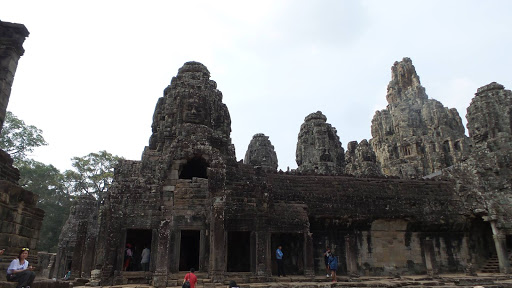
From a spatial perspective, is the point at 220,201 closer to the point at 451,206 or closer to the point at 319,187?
the point at 319,187

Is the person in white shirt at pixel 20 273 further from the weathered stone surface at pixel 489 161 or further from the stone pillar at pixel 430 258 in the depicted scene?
the weathered stone surface at pixel 489 161

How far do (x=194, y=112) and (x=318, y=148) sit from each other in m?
12.2

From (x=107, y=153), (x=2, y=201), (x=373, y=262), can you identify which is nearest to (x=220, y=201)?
(x=2, y=201)

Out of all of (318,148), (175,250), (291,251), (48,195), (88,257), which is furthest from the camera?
(48,195)

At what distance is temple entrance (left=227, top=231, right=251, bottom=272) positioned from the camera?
14.9 m

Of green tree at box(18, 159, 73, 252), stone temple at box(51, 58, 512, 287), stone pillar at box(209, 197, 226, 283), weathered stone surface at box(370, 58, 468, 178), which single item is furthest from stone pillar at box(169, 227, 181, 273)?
weathered stone surface at box(370, 58, 468, 178)

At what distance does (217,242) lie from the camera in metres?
12.1

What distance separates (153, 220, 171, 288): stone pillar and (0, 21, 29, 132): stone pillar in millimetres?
6161

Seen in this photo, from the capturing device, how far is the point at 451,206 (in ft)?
58.4

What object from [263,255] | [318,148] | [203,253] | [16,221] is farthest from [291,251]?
[318,148]

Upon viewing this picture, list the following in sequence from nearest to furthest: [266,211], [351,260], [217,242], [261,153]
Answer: [217,242] < [266,211] < [351,260] < [261,153]

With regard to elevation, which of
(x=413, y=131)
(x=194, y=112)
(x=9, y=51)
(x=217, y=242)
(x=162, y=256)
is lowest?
(x=162, y=256)

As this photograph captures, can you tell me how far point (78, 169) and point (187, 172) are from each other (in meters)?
26.3

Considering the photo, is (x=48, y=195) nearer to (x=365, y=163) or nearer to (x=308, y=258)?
(x=365, y=163)
